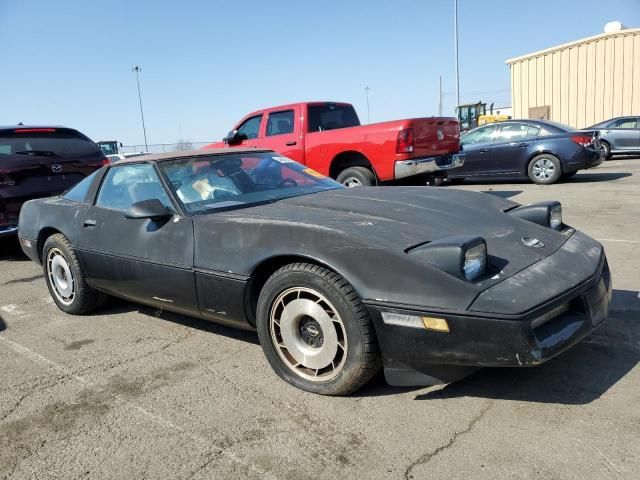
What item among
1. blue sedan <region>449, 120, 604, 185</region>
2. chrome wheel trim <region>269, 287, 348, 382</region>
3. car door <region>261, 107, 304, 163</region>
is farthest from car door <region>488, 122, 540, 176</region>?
chrome wheel trim <region>269, 287, 348, 382</region>

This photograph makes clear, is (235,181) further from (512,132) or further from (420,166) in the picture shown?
(512,132)

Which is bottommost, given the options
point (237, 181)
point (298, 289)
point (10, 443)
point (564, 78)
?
point (10, 443)

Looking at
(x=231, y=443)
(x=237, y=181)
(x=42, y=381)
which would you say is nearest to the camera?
(x=231, y=443)

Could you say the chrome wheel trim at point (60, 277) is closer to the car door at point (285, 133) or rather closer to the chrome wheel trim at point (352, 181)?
the chrome wheel trim at point (352, 181)

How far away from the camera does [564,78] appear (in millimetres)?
25500

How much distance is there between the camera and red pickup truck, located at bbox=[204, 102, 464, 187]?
7.92 meters

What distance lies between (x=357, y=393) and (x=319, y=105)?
24.0 feet

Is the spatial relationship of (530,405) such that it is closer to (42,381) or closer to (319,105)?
(42,381)

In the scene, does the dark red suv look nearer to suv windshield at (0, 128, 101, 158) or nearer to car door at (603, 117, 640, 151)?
suv windshield at (0, 128, 101, 158)

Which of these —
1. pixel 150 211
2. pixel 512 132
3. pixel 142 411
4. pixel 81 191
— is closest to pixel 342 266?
pixel 142 411

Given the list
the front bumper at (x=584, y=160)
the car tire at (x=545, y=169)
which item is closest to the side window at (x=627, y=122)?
the front bumper at (x=584, y=160)

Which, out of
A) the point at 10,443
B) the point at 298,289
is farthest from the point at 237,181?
the point at 10,443

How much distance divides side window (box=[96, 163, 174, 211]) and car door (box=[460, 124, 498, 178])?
842 centimetres

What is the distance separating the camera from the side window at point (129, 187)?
372 centimetres
